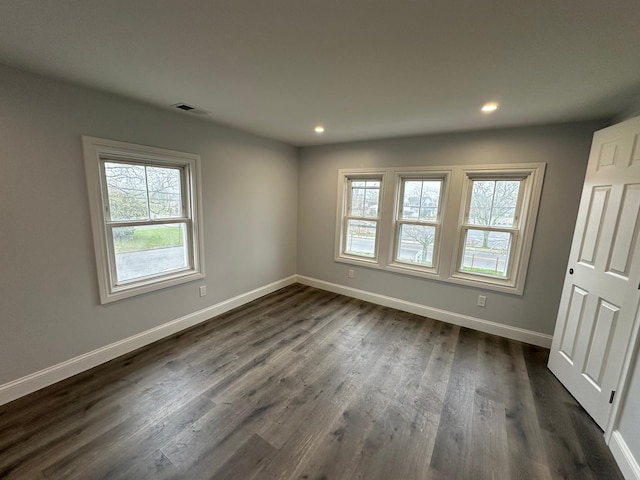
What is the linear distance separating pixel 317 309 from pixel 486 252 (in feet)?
7.35

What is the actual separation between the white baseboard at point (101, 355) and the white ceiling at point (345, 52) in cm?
219

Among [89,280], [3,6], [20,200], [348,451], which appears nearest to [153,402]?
[89,280]

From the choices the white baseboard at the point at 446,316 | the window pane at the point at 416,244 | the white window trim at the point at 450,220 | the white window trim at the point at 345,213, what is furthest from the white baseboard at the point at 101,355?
the window pane at the point at 416,244

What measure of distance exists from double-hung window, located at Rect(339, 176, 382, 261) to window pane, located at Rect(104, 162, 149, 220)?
2.56 metres

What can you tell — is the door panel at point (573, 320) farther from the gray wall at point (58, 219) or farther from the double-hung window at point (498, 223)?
the gray wall at point (58, 219)

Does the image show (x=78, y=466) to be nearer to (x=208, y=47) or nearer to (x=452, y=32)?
(x=208, y=47)

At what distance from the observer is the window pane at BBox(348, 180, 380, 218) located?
149 inches

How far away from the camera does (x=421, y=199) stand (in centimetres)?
345

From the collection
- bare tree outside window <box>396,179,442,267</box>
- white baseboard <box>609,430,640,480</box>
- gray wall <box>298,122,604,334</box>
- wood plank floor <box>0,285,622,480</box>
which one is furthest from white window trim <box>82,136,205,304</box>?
white baseboard <box>609,430,640,480</box>

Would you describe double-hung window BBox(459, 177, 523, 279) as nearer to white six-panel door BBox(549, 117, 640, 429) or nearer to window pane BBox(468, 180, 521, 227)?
window pane BBox(468, 180, 521, 227)

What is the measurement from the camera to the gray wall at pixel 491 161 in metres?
2.57

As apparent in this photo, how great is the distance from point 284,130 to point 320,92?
129cm

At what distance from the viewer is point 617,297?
69.4 inches

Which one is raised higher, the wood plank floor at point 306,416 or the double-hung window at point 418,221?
the double-hung window at point 418,221
